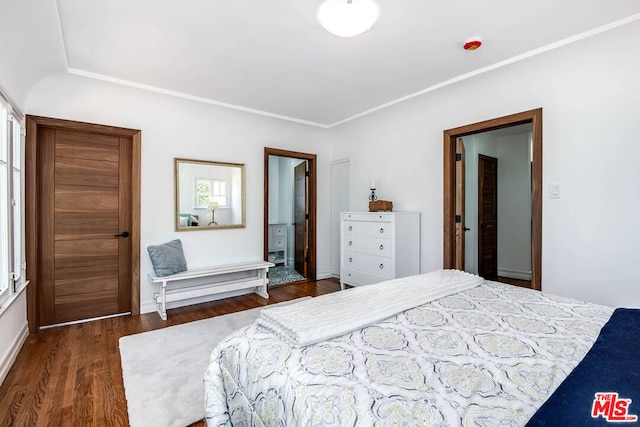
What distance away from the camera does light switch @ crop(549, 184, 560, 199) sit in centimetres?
264

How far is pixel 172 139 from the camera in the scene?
3.65 meters

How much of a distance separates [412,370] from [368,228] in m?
3.01

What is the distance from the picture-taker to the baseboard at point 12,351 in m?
2.15

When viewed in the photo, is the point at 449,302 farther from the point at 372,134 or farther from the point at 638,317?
the point at 372,134

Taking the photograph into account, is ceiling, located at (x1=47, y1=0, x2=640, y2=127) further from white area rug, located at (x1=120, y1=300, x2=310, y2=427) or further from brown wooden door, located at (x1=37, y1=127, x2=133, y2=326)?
white area rug, located at (x1=120, y1=300, x2=310, y2=427)

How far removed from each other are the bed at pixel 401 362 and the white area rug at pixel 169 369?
30.3 inches

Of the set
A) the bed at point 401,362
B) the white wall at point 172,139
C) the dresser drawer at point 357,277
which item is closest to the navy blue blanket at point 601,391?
the bed at point 401,362

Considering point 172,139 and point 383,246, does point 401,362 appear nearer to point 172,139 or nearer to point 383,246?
point 383,246

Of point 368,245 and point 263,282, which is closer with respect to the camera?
point 368,245

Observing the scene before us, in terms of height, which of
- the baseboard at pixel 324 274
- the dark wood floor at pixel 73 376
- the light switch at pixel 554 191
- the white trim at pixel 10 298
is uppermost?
the light switch at pixel 554 191

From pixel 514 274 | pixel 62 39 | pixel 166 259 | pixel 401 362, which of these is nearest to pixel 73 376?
pixel 166 259

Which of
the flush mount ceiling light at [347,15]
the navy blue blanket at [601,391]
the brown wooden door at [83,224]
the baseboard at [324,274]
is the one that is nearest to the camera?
the navy blue blanket at [601,391]

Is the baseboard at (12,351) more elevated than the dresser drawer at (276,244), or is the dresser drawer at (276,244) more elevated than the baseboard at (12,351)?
the dresser drawer at (276,244)

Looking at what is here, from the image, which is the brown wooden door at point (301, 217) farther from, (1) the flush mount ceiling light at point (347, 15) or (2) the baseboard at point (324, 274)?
(1) the flush mount ceiling light at point (347, 15)
